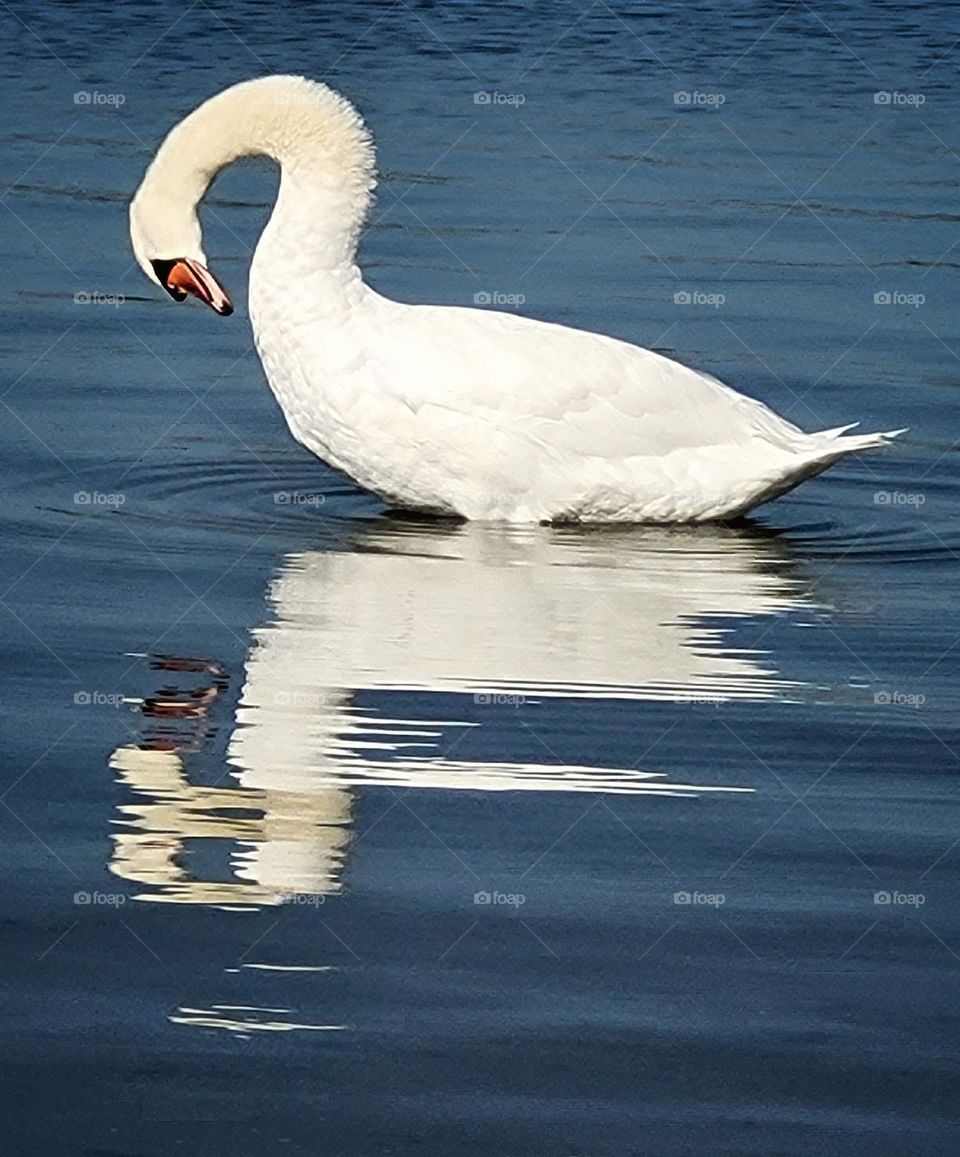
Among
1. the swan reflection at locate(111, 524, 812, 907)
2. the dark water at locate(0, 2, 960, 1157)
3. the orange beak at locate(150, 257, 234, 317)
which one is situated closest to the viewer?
the dark water at locate(0, 2, 960, 1157)

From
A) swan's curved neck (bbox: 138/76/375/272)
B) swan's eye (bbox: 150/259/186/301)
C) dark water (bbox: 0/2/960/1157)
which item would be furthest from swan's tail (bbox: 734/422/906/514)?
swan's eye (bbox: 150/259/186/301)

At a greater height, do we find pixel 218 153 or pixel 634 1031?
pixel 218 153

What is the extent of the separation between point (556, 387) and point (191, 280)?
130cm

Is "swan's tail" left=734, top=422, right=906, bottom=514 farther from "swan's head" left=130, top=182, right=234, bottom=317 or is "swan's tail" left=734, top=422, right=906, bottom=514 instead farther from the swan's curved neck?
"swan's head" left=130, top=182, right=234, bottom=317

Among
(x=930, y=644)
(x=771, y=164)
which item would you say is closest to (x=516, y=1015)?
(x=930, y=644)

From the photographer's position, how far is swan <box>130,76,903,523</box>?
9.69m

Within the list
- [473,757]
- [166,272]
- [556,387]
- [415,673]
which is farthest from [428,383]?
[473,757]

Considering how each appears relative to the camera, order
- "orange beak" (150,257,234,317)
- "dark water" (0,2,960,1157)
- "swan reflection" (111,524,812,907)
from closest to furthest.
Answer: "dark water" (0,2,960,1157)
"swan reflection" (111,524,812,907)
"orange beak" (150,257,234,317)

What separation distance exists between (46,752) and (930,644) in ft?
8.90

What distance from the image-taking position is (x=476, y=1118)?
16.4ft

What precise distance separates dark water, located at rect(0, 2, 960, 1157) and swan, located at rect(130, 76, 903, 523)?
0.63ft

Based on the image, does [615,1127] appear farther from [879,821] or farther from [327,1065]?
[879,821]

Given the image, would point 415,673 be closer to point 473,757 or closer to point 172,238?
point 473,757

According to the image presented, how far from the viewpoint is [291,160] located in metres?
10.2
